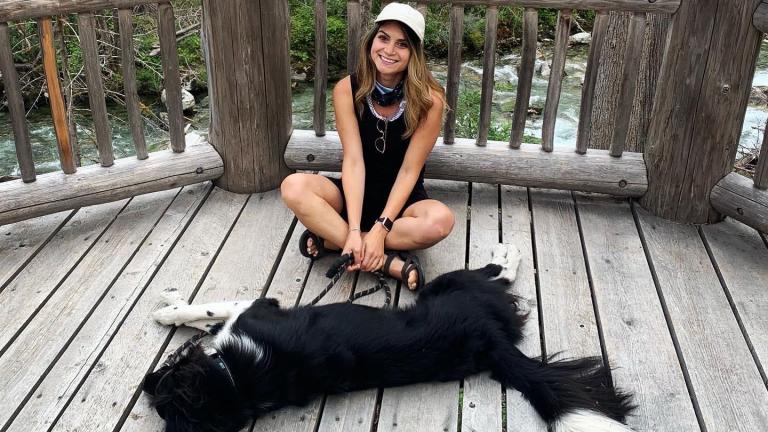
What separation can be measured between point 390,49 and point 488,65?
0.74m

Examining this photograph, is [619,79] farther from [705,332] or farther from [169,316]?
[169,316]

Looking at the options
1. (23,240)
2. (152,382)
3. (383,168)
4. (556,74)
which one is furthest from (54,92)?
(556,74)

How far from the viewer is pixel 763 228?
335 cm

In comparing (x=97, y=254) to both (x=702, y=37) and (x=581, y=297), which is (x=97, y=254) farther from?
(x=702, y=37)

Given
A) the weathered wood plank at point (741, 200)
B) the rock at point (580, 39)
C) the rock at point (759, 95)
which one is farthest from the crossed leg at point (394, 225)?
the rock at point (580, 39)

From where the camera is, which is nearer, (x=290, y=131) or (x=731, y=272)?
(x=731, y=272)

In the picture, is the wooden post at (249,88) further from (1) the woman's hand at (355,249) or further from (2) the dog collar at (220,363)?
(2) the dog collar at (220,363)

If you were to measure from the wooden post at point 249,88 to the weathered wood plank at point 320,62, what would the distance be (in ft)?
0.54

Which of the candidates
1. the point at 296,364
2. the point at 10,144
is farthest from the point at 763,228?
the point at 10,144

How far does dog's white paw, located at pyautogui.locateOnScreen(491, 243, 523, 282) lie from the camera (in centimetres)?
307

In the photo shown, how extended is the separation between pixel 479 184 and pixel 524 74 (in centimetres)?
73

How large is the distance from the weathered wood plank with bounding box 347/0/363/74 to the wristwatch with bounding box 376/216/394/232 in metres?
0.80

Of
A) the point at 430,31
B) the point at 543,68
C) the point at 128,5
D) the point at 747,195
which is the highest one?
the point at 128,5

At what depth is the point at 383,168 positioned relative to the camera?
10.9 ft
